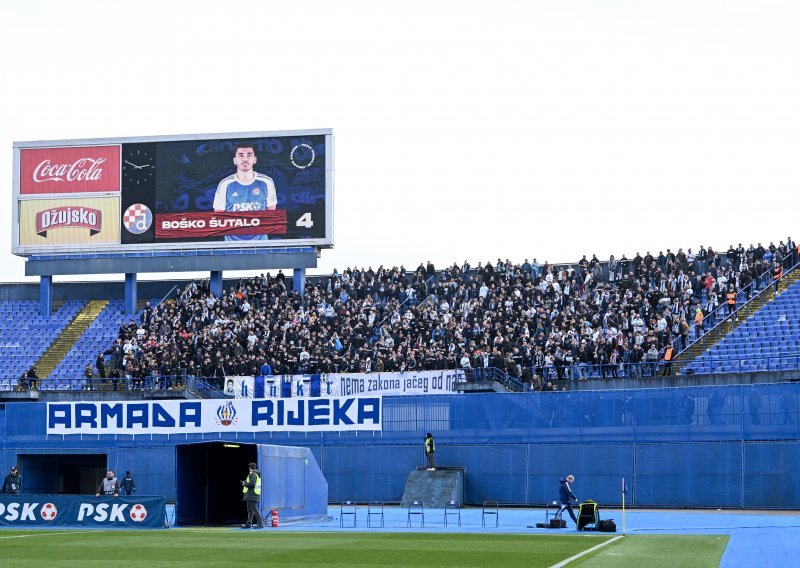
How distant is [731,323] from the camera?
163ft

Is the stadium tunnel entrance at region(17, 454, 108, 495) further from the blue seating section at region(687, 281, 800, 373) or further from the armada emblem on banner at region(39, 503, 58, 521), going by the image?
the blue seating section at region(687, 281, 800, 373)

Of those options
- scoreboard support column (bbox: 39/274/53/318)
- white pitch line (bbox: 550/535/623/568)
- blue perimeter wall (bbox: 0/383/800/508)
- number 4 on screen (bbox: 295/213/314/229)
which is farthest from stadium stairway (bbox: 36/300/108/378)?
white pitch line (bbox: 550/535/623/568)

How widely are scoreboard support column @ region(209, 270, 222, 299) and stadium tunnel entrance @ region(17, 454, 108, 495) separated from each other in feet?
37.7

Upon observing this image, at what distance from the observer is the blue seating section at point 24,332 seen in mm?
60594

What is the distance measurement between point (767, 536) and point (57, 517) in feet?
66.8

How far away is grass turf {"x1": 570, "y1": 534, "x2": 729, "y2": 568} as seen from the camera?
23469mm

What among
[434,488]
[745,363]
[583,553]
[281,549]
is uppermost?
[745,363]

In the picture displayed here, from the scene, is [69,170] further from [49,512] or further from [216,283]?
[49,512]

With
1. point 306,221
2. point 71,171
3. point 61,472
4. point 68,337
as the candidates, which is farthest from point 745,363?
point 71,171

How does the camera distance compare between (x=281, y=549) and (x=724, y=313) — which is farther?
(x=724, y=313)

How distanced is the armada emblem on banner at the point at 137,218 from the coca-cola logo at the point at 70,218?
1402 mm

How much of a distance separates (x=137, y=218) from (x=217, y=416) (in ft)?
52.6

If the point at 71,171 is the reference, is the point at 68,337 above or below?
below

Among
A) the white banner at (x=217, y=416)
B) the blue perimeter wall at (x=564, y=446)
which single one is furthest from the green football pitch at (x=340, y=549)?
the white banner at (x=217, y=416)
